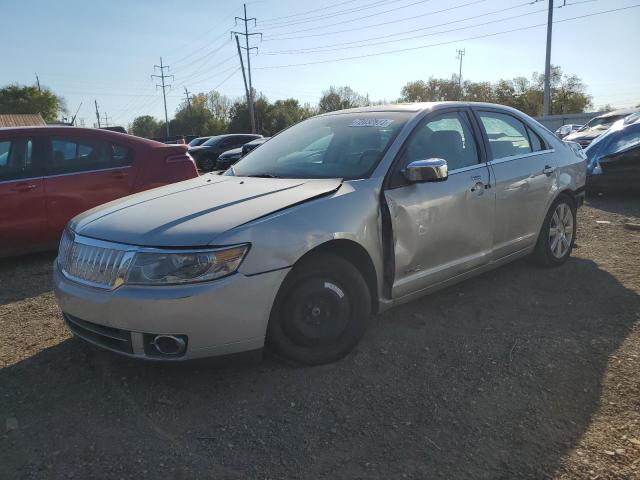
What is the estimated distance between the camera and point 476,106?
431cm

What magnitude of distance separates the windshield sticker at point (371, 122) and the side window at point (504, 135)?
958 millimetres

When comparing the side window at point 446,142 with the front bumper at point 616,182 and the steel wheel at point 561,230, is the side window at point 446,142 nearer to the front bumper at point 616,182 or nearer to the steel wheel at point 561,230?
the steel wheel at point 561,230

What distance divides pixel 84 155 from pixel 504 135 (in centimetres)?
434

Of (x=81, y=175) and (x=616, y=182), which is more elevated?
(x=81, y=175)

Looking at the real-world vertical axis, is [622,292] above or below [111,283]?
below

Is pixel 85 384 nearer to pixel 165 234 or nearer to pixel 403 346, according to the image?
pixel 165 234

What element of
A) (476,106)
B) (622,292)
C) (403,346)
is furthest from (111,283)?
(622,292)

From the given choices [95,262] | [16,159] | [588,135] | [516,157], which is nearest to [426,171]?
[516,157]

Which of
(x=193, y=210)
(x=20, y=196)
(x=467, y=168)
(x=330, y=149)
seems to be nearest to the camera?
(x=193, y=210)

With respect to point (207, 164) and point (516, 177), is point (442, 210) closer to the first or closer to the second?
point (516, 177)

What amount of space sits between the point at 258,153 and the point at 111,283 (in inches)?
75.0

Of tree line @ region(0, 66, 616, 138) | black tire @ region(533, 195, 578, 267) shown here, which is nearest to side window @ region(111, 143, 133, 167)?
black tire @ region(533, 195, 578, 267)

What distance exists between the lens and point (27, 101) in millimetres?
74000

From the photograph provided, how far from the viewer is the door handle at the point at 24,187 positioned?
532 cm
